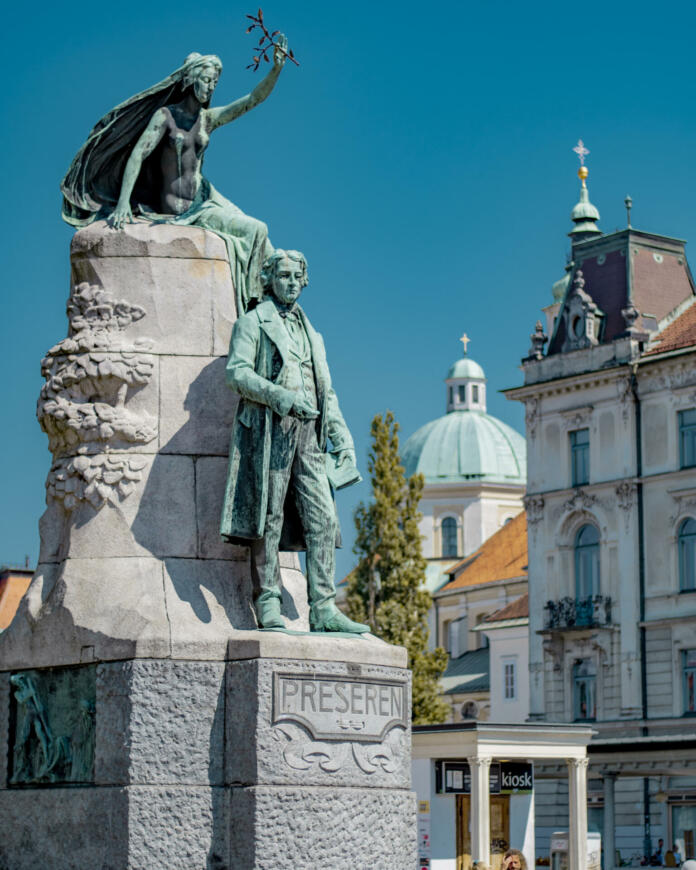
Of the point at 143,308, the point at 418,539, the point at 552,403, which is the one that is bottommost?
the point at 143,308

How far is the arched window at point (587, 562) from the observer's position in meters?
52.8

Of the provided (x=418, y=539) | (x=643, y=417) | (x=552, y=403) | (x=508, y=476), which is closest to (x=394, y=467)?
(x=418, y=539)

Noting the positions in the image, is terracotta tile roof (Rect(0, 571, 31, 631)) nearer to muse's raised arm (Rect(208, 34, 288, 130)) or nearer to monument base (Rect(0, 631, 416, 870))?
muse's raised arm (Rect(208, 34, 288, 130))

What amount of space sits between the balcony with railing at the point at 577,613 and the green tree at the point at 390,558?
14.4 feet

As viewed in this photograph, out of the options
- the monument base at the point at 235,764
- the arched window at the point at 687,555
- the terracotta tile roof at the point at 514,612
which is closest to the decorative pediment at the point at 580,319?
the arched window at the point at 687,555

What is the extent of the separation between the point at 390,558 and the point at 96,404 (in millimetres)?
47394

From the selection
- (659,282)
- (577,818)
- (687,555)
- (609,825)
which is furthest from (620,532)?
(577,818)

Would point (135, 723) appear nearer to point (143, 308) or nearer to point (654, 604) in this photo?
point (143, 308)

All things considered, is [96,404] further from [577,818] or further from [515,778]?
[577,818]

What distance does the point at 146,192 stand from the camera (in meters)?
10.9

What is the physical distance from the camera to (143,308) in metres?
10.2

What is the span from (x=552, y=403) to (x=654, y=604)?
26.3 feet

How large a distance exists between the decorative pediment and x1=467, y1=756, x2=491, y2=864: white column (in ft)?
73.9

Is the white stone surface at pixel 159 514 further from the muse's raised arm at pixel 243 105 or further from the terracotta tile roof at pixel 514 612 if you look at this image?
the terracotta tile roof at pixel 514 612
